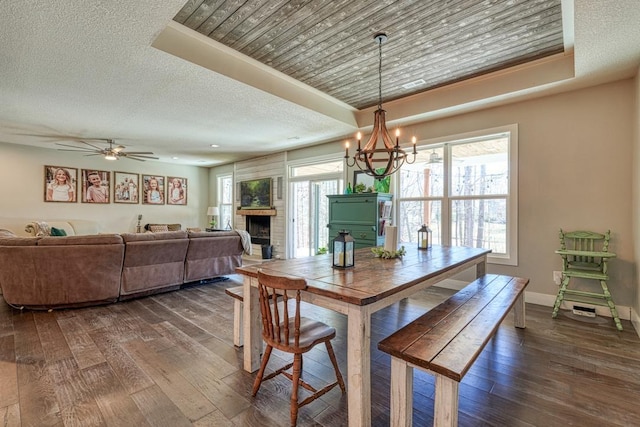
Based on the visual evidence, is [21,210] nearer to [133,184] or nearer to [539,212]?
[133,184]

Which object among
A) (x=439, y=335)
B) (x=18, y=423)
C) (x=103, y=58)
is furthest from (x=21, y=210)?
(x=439, y=335)

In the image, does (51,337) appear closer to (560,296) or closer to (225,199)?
(560,296)

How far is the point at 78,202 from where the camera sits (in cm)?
707

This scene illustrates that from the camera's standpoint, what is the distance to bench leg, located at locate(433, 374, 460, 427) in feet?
4.34

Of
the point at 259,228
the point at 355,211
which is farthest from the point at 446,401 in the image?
the point at 259,228

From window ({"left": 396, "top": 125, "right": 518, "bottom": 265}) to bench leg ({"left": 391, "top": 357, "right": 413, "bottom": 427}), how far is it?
324 cm

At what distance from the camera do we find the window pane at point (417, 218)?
4.69 meters

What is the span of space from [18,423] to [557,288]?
16.2ft

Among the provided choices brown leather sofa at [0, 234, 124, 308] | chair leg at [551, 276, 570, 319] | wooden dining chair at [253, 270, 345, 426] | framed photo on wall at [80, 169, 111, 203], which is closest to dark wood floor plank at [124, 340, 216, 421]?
wooden dining chair at [253, 270, 345, 426]

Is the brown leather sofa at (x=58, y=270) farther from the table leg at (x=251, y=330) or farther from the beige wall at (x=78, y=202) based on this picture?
the beige wall at (x=78, y=202)

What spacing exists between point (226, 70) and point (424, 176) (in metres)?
3.30

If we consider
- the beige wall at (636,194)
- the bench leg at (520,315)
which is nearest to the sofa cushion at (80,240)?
the bench leg at (520,315)

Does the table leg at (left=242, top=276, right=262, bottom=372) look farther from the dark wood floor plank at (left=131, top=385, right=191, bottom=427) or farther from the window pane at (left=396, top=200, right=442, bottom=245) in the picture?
the window pane at (left=396, top=200, right=442, bottom=245)

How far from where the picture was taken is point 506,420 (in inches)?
65.8
